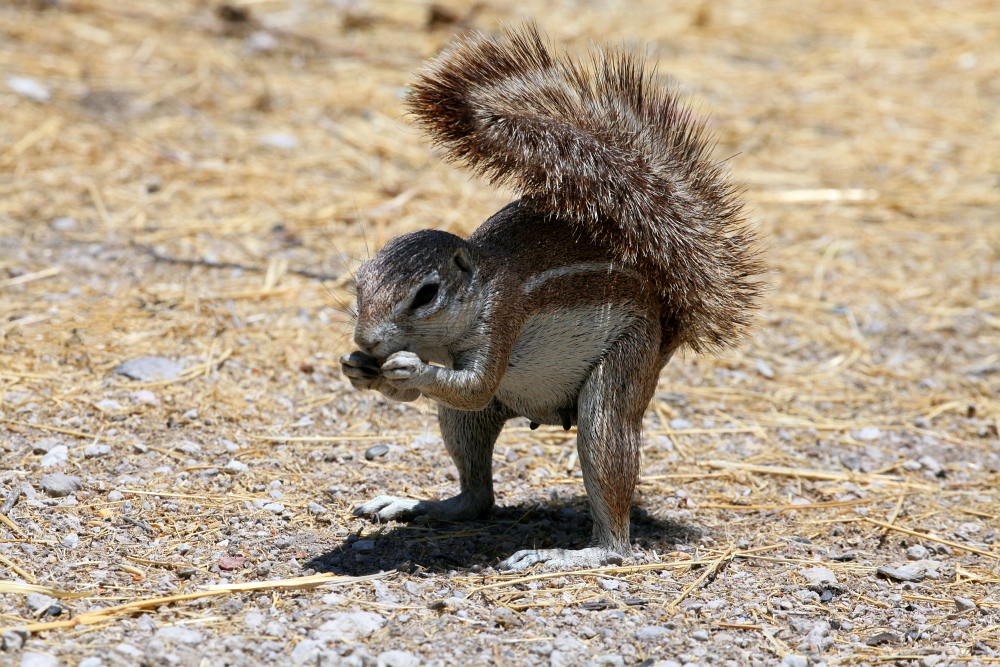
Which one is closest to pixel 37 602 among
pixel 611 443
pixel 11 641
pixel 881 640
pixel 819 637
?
pixel 11 641

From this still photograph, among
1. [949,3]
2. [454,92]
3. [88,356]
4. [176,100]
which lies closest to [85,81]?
[176,100]

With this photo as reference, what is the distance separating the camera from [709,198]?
3740 mm

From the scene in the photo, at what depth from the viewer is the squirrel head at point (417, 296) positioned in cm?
322

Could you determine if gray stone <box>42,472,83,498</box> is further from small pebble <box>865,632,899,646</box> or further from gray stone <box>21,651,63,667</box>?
small pebble <box>865,632,899,646</box>

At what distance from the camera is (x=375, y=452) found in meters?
4.47

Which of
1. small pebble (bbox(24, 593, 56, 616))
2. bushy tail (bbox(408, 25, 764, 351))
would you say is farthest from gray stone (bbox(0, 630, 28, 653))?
bushy tail (bbox(408, 25, 764, 351))

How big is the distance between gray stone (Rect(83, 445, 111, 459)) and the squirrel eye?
1549 millimetres

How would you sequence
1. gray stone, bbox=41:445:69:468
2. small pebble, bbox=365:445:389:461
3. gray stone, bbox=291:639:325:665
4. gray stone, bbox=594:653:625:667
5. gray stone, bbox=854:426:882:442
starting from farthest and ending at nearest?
gray stone, bbox=854:426:882:442 < small pebble, bbox=365:445:389:461 < gray stone, bbox=41:445:69:468 < gray stone, bbox=594:653:625:667 < gray stone, bbox=291:639:325:665

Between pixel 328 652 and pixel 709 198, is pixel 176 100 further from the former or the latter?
pixel 328 652

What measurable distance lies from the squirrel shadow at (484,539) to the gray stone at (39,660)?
905 millimetres

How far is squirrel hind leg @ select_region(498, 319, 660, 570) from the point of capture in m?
3.53

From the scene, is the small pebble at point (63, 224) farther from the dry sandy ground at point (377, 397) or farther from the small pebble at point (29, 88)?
the small pebble at point (29, 88)

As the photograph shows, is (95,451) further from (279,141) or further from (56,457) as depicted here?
(279,141)

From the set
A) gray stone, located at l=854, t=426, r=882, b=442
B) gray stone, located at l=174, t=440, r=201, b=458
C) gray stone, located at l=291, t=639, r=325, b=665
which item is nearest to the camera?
gray stone, located at l=291, t=639, r=325, b=665
